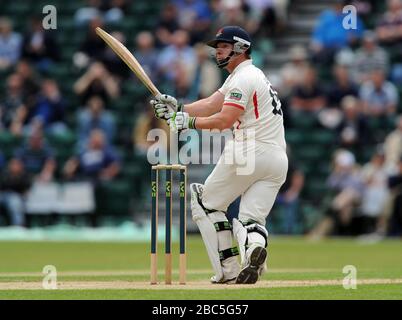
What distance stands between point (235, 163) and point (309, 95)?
10.6 metres

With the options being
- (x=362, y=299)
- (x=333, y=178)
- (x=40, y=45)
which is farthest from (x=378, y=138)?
(x=362, y=299)

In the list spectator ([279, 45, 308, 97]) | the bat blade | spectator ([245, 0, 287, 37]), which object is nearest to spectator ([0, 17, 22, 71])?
spectator ([245, 0, 287, 37])

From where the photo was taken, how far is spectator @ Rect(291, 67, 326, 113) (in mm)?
21000

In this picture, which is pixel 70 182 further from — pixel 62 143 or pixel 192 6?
pixel 192 6

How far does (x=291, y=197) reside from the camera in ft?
66.9

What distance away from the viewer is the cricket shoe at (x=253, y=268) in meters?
10.3

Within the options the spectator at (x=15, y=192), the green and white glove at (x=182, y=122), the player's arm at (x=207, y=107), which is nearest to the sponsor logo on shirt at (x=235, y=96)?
the green and white glove at (x=182, y=122)

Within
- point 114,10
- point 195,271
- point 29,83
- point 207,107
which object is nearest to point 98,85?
point 29,83

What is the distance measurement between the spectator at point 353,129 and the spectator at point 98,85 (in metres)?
4.73

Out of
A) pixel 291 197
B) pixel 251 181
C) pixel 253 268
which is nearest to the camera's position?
pixel 253 268

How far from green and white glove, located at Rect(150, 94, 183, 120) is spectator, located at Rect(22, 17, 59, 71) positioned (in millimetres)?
13235

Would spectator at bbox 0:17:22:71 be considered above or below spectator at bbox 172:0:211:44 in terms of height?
below

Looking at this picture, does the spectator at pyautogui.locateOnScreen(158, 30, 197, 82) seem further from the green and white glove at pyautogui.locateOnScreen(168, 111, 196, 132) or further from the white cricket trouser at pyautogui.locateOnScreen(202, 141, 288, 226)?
the green and white glove at pyautogui.locateOnScreen(168, 111, 196, 132)

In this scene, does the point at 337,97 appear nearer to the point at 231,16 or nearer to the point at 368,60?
the point at 368,60
